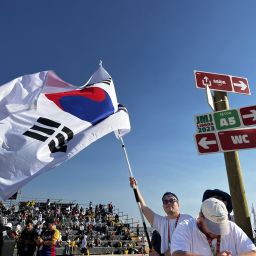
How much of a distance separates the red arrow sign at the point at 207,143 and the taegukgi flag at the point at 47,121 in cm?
168

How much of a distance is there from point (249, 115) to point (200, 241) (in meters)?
2.84

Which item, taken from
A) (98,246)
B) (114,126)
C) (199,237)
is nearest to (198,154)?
(114,126)

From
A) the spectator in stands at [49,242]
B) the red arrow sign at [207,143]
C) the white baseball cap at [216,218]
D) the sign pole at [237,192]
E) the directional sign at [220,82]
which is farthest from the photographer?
the spectator in stands at [49,242]

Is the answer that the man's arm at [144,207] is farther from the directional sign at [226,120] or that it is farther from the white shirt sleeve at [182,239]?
the white shirt sleeve at [182,239]

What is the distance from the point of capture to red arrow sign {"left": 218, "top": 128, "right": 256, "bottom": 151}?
16.1 ft

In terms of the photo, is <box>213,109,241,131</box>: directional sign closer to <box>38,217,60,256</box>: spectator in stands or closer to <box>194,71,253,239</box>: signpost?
<box>194,71,253,239</box>: signpost

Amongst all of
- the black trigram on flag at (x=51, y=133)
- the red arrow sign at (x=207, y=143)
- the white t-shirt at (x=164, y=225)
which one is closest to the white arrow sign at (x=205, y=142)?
the red arrow sign at (x=207, y=143)

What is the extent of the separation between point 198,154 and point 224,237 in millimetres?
2448

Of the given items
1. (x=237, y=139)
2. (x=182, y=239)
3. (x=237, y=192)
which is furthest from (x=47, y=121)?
(x=182, y=239)

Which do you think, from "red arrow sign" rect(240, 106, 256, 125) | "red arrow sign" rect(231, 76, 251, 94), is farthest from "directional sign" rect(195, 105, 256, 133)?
"red arrow sign" rect(231, 76, 251, 94)

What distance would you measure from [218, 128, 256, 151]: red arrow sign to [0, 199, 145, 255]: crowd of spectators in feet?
68.6

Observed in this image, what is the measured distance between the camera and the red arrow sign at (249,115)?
5000mm

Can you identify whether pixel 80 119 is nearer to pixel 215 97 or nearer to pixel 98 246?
pixel 215 97

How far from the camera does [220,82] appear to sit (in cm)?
559
